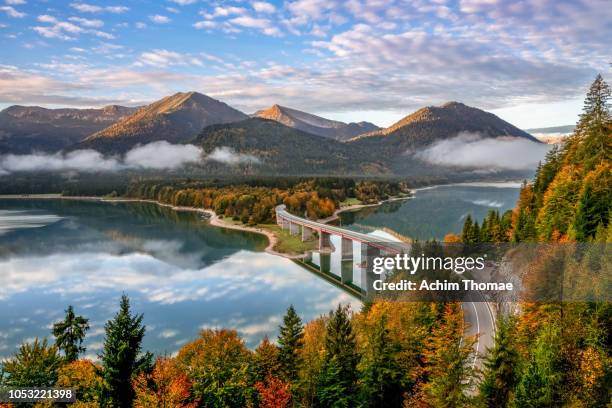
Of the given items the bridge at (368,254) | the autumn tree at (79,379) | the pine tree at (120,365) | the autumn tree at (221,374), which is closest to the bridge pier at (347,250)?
the bridge at (368,254)

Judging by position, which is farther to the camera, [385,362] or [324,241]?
[324,241]

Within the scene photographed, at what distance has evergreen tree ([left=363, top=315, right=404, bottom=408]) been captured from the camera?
88.3ft

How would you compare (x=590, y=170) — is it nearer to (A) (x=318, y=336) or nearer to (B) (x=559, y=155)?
(B) (x=559, y=155)

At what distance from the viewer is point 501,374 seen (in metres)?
22.5

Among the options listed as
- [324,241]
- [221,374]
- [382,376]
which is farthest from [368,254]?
[221,374]

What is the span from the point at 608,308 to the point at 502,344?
663 centimetres

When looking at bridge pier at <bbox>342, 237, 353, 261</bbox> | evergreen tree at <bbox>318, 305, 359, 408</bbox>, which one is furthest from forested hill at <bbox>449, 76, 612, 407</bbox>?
bridge pier at <bbox>342, 237, 353, 261</bbox>

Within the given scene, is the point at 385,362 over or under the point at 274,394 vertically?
over

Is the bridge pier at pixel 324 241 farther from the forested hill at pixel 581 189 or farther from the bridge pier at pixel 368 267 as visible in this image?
the forested hill at pixel 581 189

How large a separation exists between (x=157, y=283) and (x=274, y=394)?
159 feet

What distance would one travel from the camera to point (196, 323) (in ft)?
166

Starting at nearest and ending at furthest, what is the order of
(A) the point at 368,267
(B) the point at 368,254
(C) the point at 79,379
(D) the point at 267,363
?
(C) the point at 79,379, (D) the point at 267,363, (A) the point at 368,267, (B) the point at 368,254

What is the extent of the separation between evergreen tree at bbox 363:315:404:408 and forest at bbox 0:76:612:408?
Answer: 57 mm

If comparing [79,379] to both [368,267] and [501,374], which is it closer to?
[501,374]
